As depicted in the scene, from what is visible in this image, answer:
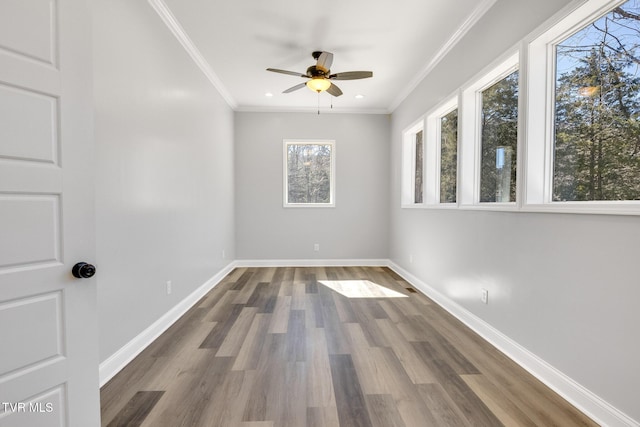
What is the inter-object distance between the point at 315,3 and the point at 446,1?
3.65ft

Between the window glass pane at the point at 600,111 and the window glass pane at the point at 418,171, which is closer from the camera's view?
the window glass pane at the point at 600,111

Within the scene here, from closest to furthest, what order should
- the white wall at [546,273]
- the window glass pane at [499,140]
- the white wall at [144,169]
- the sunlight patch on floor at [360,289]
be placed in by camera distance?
the white wall at [546,273] < the white wall at [144,169] < the window glass pane at [499,140] < the sunlight patch on floor at [360,289]

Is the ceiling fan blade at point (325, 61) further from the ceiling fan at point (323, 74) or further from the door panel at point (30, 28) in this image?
the door panel at point (30, 28)

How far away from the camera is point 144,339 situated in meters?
2.23

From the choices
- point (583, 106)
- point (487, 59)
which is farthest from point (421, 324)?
point (487, 59)

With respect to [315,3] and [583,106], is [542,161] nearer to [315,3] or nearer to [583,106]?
[583,106]

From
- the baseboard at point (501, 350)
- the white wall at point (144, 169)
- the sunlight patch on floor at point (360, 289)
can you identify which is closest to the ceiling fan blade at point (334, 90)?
the white wall at point (144, 169)

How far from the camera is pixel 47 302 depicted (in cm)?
100

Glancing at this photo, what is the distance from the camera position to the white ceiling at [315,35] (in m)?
2.48

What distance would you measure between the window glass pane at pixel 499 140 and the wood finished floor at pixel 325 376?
1.28 m

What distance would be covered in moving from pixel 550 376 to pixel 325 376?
1387 mm

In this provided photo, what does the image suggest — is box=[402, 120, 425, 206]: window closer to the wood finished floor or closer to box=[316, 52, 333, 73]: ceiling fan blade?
box=[316, 52, 333, 73]: ceiling fan blade

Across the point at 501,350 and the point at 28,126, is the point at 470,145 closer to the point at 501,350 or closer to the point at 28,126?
the point at 501,350

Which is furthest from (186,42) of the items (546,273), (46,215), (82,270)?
(546,273)
